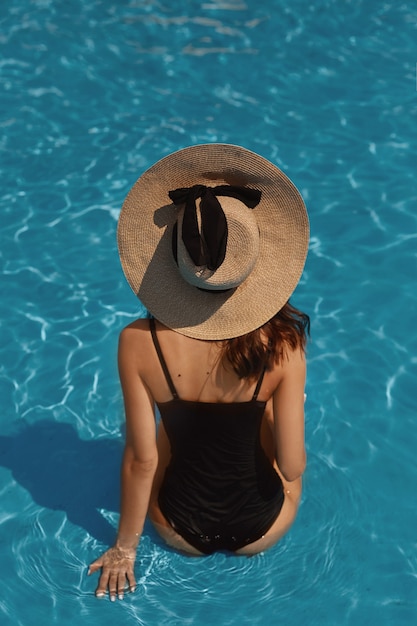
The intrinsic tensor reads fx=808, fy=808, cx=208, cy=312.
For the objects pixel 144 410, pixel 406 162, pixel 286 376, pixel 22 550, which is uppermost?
pixel 286 376

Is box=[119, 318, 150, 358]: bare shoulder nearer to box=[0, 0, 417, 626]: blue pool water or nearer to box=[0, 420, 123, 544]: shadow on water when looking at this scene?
box=[0, 0, 417, 626]: blue pool water

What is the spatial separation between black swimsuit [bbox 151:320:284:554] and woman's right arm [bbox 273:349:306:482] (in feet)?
0.27

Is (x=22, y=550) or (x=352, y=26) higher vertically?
(x=352, y=26)

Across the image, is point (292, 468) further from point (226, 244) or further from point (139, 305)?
point (139, 305)

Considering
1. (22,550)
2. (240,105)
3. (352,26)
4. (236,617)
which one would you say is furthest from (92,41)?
(236,617)

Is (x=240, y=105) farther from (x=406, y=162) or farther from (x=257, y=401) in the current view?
(x=257, y=401)

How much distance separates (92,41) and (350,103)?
261cm

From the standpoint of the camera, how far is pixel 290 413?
3.06 m

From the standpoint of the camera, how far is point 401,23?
8.12 metres

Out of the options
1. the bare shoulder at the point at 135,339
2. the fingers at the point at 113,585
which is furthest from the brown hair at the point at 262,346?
the fingers at the point at 113,585

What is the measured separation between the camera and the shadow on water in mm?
4184

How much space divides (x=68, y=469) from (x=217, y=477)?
1.38 m

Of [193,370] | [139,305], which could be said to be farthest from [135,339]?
[139,305]

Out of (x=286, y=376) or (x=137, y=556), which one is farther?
(x=137, y=556)
